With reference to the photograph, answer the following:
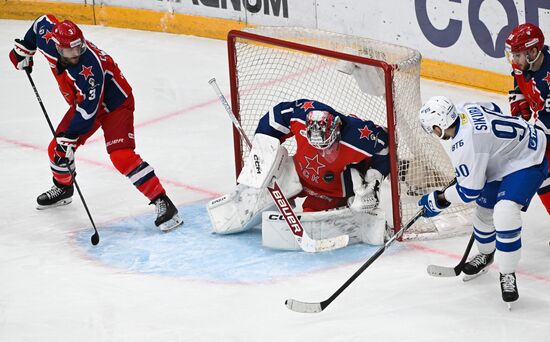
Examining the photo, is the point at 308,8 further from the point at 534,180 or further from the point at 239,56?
the point at 534,180

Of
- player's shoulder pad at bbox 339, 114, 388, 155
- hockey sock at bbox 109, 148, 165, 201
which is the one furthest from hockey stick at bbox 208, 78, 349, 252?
hockey sock at bbox 109, 148, 165, 201

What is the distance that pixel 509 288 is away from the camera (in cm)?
450

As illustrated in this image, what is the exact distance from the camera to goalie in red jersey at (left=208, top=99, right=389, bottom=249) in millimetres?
5047

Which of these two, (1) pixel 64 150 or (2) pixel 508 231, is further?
(1) pixel 64 150

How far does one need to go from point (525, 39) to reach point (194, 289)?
179 centimetres

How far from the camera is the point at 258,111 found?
19.9ft

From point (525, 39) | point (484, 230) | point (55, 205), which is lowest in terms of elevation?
point (55, 205)

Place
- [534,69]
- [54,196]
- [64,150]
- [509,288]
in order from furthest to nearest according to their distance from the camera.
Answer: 1. [54,196]
2. [64,150]
3. [534,69]
4. [509,288]

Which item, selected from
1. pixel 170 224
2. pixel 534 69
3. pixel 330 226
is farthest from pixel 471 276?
pixel 170 224

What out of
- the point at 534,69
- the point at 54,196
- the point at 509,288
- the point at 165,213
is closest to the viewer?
the point at 509,288

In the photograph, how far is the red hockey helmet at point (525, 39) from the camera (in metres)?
4.81

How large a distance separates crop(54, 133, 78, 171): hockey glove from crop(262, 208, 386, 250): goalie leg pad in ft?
3.40

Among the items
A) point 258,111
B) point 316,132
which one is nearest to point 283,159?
point 316,132

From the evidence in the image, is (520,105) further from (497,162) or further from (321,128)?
(321,128)
